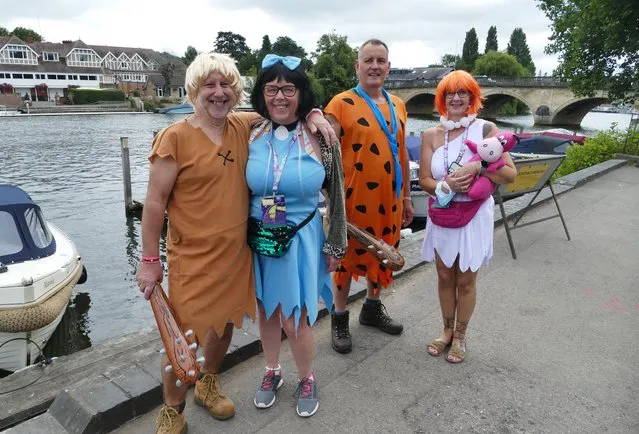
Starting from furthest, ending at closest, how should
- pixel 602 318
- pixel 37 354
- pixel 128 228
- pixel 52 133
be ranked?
pixel 52 133
pixel 128 228
pixel 37 354
pixel 602 318

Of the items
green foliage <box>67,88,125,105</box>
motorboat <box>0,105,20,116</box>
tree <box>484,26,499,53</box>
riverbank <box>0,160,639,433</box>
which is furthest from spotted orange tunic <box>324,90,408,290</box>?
tree <box>484,26,499,53</box>

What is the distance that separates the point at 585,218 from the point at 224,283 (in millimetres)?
6554

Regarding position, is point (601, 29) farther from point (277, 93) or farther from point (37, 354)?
point (37, 354)

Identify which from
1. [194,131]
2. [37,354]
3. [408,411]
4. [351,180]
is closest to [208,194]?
[194,131]

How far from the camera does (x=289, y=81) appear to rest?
2299 millimetres

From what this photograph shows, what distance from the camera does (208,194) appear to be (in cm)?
221

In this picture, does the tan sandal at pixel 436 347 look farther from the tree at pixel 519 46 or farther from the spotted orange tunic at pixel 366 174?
the tree at pixel 519 46

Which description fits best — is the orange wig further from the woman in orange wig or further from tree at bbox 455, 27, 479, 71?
tree at bbox 455, 27, 479, 71

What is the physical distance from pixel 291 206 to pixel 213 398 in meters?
1.17

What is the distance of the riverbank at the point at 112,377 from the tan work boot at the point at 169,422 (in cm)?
28

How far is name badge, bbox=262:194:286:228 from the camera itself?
2316 millimetres

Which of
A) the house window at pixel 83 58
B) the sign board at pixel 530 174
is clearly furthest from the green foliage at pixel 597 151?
the house window at pixel 83 58

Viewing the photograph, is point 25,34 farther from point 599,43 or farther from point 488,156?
point 488,156

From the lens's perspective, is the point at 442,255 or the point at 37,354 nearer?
the point at 442,255
